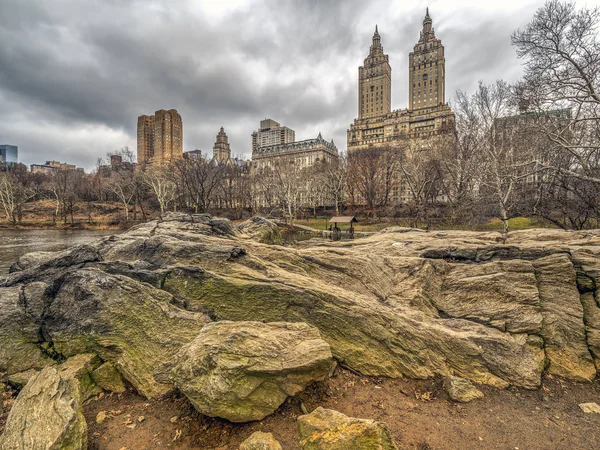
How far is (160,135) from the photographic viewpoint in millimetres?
141250

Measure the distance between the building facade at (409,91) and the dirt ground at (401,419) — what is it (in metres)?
98.0

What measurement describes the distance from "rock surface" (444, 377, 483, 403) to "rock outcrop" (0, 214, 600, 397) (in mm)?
405

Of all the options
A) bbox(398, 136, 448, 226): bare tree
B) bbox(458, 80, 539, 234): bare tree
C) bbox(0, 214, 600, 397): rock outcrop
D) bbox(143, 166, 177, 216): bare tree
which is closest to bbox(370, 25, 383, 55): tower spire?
bbox(398, 136, 448, 226): bare tree

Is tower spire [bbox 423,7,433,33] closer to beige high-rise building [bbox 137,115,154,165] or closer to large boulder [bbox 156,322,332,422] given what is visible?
beige high-rise building [bbox 137,115,154,165]

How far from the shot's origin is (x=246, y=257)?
8.46m

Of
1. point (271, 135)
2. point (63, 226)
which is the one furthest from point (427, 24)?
point (63, 226)

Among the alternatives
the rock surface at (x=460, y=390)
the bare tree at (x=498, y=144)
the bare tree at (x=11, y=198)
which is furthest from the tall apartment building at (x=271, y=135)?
the rock surface at (x=460, y=390)

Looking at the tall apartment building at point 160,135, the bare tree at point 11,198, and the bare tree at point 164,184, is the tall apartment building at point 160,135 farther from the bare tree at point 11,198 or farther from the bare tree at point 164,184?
the bare tree at point 11,198

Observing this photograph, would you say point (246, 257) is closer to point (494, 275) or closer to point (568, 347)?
point (494, 275)

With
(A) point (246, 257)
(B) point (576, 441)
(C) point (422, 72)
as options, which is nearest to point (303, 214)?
(A) point (246, 257)

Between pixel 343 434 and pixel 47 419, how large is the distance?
436 centimetres

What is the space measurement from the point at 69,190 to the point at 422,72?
438 ft

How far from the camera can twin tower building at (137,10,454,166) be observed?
357 ft

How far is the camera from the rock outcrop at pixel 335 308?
6.26m
